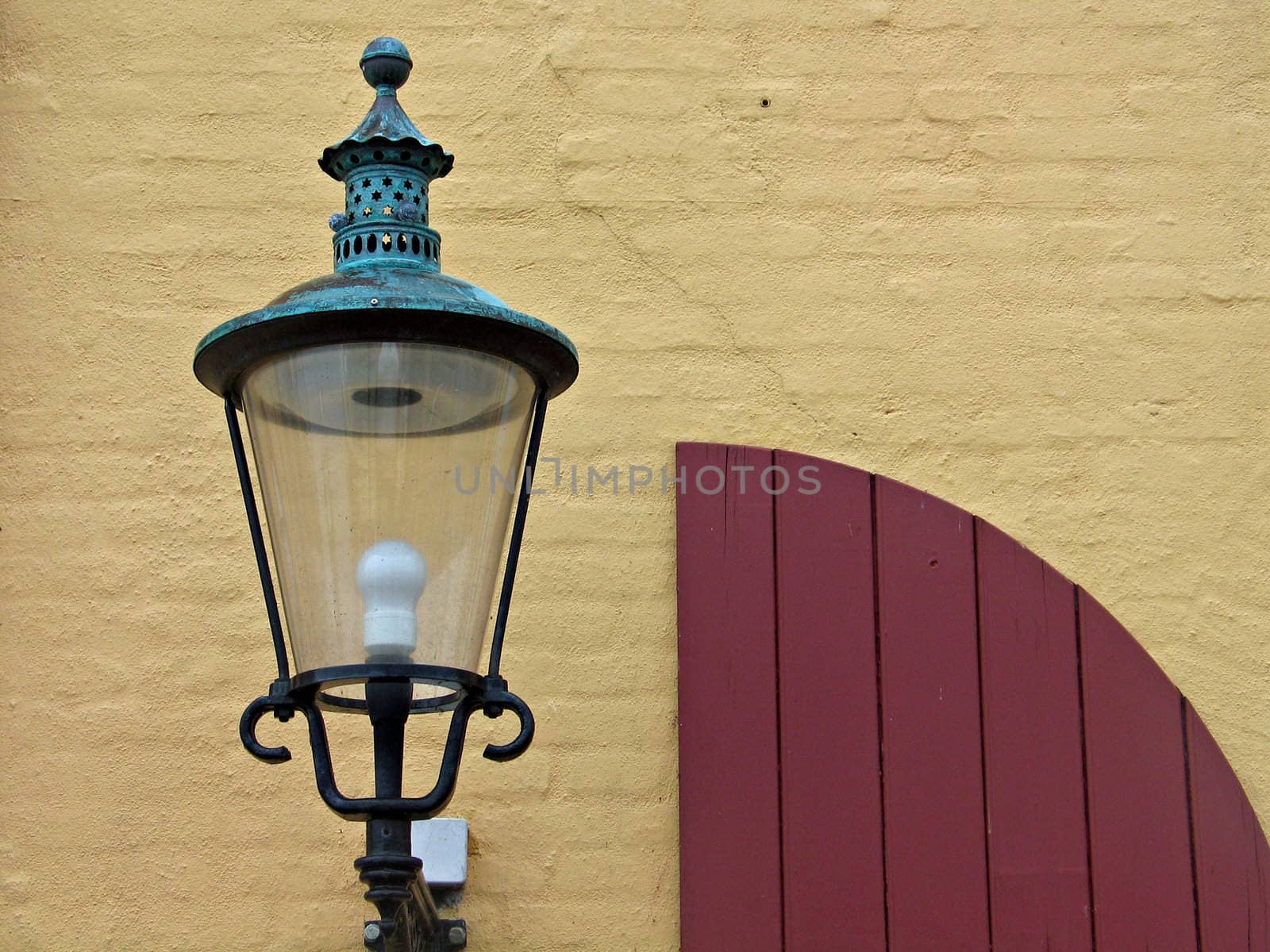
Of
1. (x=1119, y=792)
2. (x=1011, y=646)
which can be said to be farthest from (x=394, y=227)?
(x=1119, y=792)

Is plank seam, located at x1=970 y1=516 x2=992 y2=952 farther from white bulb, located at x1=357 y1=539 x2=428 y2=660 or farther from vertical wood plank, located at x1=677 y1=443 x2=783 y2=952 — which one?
white bulb, located at x1=357 y1=539 x2=428 y2=660

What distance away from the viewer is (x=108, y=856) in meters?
2.89

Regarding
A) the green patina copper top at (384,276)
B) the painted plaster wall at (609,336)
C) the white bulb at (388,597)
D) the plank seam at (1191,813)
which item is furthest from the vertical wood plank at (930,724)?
the white bulb at (388,597)

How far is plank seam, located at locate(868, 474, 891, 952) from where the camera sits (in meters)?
2.86

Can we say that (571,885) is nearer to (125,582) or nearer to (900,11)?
(125,582)

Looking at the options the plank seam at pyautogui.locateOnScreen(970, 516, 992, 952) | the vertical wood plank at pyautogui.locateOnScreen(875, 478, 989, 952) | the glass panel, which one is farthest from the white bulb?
the plank seam at pyautogui.locateOnScreen(970, 516, 992, 952)

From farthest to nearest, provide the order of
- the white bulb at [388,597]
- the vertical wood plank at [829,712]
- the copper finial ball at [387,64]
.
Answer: the vertical wood plank at [829,712] < the copper finial ball at [387,64] < the white bulb at [388,597]

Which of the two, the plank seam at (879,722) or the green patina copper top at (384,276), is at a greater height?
the green patina copper top at (384,276)

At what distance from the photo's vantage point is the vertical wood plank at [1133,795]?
9.40ft

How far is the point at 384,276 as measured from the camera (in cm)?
213

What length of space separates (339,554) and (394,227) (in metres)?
0.44

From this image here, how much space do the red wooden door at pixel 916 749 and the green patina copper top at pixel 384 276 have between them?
0.84m

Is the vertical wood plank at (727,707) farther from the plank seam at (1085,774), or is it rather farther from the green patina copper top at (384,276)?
the green patina copper top at (384,276)

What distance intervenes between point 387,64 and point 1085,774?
1.69 metres
